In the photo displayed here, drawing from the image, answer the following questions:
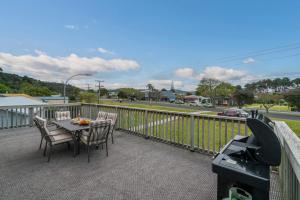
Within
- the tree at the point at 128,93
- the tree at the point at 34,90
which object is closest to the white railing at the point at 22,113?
the tree at the point at 34,90

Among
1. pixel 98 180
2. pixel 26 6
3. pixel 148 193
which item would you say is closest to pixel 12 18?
pixel 26 6

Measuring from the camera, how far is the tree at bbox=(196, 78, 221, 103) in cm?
3696

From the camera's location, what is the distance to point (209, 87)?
3938 centimetres

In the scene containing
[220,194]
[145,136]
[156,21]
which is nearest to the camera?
[220,194]

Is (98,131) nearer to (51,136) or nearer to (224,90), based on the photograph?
(51,136)

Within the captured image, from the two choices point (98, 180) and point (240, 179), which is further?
point (98, 180)

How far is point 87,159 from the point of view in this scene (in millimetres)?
2945

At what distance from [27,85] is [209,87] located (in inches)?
1896

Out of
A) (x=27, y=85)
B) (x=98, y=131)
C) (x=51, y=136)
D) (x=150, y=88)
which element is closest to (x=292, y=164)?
(x=98, y=131)

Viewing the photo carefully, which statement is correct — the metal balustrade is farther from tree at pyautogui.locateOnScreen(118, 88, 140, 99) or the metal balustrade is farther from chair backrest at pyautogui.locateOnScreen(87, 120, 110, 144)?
tree at pyautogui.locateOnScreen(118, 88, 140, 99)

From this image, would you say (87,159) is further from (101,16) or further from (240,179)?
(101,16)

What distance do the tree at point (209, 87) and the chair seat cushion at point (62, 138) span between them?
36249mm

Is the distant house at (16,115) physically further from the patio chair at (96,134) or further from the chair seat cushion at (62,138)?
the patio chair at (96,134)

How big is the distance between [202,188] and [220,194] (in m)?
0.71
